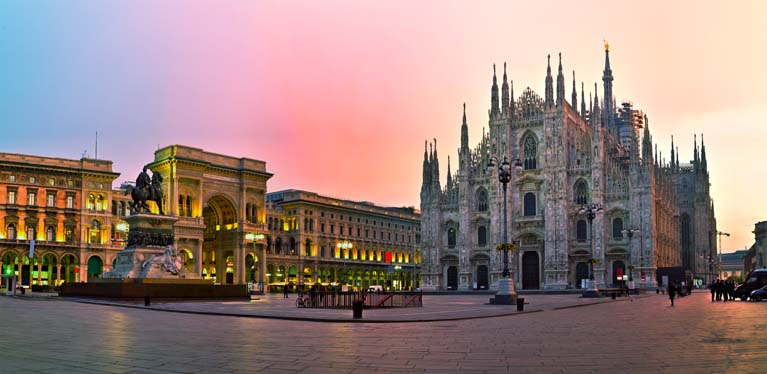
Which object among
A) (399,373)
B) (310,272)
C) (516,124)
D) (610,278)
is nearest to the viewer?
(399,373)

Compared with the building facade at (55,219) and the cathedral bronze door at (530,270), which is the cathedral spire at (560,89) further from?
the building facade at (55,219)

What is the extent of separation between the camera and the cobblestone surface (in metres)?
12.6

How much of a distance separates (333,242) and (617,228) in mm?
50905

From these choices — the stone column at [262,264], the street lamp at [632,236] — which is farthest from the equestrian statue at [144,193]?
the street lamp at [632,236]

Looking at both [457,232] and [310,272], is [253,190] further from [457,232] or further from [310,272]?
[457,232]

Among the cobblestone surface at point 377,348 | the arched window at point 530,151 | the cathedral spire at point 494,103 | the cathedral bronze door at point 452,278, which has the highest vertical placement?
the cathedral spire at point 494,103

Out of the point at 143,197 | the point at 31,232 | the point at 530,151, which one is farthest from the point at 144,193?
the point at 530,151

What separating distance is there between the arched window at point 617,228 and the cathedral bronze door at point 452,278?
2104 centimetres

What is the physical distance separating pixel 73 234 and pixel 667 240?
254 feet

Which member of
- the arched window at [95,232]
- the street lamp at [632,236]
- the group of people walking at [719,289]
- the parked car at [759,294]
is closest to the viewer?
the parked car at [759,294]

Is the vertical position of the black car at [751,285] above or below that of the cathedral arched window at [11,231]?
below

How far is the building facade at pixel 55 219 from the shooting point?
89500 millimetres

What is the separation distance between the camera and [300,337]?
1900cm

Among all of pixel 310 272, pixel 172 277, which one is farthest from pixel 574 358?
pixel 310 272
